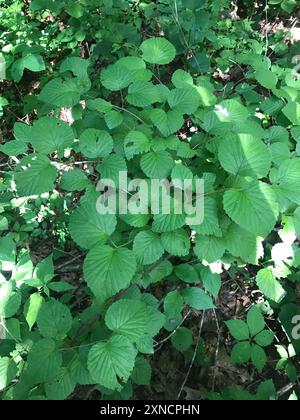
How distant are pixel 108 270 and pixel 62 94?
0.87 m

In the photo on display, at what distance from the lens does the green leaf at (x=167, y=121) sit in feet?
5.32

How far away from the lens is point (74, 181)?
5.20ft

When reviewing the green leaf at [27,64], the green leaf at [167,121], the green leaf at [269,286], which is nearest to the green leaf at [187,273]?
the green leaf at [269,286]

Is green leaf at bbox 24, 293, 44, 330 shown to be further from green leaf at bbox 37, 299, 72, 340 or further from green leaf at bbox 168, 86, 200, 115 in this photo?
green leaf at bbox 168, 86, 200, 115

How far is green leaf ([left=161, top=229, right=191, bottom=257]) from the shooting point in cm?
142

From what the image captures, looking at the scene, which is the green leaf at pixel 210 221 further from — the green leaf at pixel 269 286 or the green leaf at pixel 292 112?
the green leaf at pixel 292 112

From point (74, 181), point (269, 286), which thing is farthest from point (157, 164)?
point (269, 286)

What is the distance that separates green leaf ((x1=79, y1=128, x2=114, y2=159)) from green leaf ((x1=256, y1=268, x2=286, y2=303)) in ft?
2.73

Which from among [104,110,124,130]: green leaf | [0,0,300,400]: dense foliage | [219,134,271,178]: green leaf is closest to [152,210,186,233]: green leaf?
[0,0,300,400]: dense foliage

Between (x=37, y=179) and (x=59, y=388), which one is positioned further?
(x=37, y=179)

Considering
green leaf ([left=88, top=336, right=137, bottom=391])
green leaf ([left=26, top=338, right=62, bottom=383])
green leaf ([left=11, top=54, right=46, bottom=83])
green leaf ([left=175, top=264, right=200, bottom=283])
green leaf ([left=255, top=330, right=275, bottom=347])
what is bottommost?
green leaf ([left=255, top=330, right=275, bottom=347])

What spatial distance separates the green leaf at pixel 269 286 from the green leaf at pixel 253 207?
0.43m

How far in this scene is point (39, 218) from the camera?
2885 mm

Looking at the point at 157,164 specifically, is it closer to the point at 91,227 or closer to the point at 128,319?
the point at 91,227
